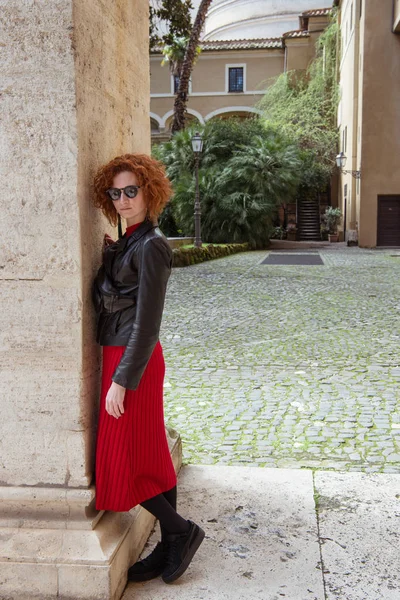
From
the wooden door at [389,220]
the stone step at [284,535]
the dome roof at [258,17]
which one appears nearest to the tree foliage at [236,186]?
the wooden door at [389,220]

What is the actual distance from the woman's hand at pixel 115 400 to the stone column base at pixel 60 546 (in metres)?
0.32

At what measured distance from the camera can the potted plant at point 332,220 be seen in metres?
29.6

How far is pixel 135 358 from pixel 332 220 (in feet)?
94.4

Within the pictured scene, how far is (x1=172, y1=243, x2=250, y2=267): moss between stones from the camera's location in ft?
55.0

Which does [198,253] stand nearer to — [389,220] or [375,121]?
[389,220]

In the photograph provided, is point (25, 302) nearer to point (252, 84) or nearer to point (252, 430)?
point (252, 430)

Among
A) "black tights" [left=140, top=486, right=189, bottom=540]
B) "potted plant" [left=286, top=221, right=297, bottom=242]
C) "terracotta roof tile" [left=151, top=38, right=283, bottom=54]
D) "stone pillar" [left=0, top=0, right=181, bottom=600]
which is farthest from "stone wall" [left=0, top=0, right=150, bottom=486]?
"terracotta roof tile" [left=151, top=38, right=283, bottom=54]

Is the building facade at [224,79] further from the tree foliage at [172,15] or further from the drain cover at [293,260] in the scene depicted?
the tree foliage at [172,15]

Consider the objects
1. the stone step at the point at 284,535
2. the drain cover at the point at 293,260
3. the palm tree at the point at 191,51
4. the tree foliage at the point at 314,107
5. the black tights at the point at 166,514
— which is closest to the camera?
the stone step at the point at 284,535

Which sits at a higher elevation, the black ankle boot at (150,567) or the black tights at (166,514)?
the black tights at (166,514)

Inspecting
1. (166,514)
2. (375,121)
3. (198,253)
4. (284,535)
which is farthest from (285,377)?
(375,121)

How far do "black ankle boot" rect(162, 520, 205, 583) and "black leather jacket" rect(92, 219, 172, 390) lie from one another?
627 millimetres

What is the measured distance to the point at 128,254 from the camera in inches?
85.0

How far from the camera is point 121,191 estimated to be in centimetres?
216
